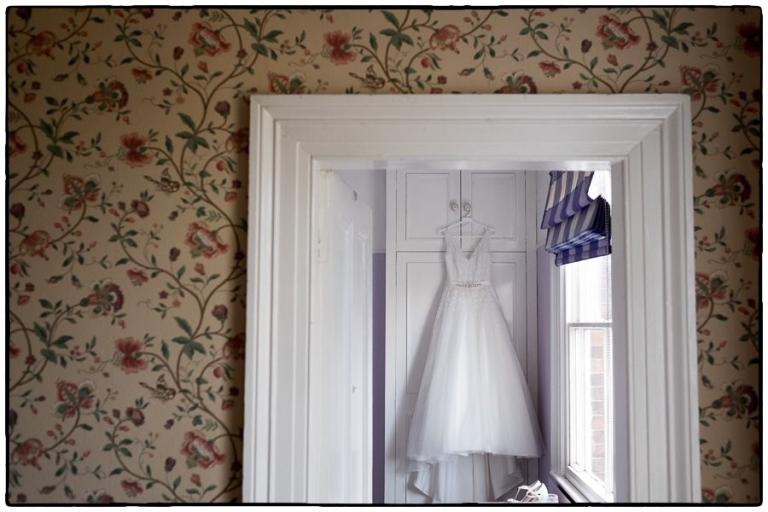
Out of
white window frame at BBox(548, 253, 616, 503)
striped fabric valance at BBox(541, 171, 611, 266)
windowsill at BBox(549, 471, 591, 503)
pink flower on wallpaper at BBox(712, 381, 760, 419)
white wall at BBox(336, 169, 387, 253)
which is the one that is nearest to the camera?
pink flower on wallpaper at BBox(712, 381, 760, 419)

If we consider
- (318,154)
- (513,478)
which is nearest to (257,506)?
(318,154)

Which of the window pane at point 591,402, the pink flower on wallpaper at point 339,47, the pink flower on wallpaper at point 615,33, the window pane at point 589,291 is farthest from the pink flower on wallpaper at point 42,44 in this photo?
the window pane at point 591,402

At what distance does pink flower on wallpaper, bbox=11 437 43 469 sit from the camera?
1509 mm

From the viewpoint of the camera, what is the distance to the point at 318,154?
1.54m

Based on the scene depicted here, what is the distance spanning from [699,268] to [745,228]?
14cm

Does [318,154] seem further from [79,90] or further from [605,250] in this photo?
[605,250]

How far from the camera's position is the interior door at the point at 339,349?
1568mm

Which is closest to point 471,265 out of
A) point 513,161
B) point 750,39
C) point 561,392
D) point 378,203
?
point 378,203

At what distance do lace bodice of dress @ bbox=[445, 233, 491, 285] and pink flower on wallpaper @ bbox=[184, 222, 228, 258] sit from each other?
2.04m

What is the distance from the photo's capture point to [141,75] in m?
1.54

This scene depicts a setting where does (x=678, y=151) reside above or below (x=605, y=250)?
above

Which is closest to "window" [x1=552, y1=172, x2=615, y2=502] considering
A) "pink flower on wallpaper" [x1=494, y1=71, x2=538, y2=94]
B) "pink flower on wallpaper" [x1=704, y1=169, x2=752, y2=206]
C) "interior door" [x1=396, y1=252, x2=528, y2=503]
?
"interior door" [x1=396, y1=252, x2=528, y2=503]

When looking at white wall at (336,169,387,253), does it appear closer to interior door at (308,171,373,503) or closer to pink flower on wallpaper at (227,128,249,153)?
interior door at (308,171,373,503)

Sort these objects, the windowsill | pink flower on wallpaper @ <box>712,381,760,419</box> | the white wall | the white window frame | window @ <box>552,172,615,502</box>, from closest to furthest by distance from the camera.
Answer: pink flower on wallpaper @ <box>712,381,760,419</box>
window @ <box>552,172,615,502</box>
the windowsill
the white window frame
the white wall
